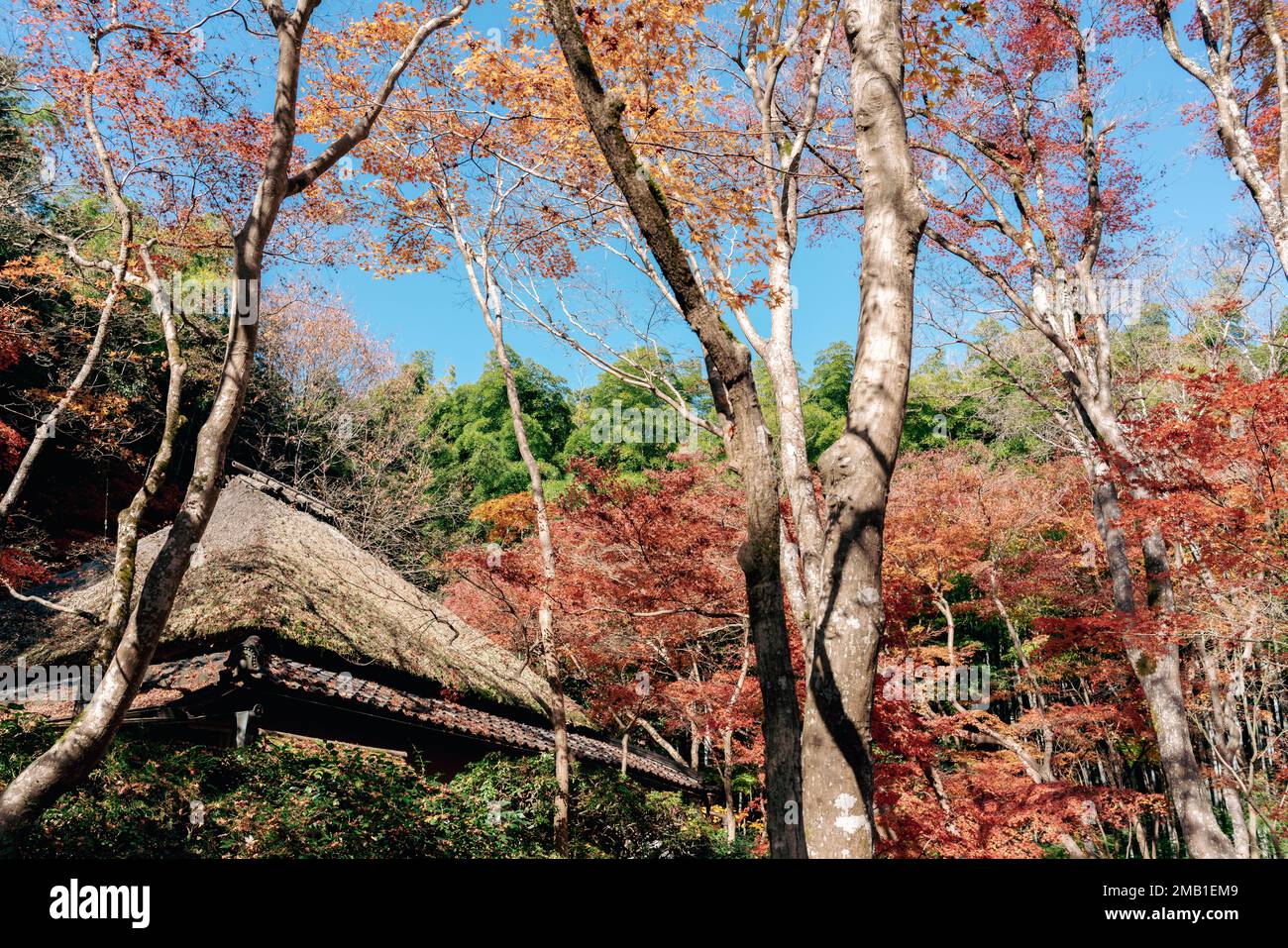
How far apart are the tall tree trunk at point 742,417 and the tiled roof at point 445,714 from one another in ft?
17.7

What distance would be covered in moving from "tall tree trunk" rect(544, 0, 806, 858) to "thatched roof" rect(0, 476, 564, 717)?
4.21 metres

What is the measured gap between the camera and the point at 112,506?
15.1 m

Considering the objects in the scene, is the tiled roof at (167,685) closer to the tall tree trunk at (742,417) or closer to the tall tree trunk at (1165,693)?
the tall tree trunk at (742,417)

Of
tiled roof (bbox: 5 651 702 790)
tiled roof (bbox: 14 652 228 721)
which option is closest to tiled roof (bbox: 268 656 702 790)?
tiled roof (bbox: 5 651 702 790)

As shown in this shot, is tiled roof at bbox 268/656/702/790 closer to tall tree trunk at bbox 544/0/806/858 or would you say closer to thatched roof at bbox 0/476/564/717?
thatched roof at bbox 0/476/564/717

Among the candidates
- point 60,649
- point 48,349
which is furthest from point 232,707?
point 48,349

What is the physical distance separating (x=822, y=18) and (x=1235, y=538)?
19.9 feet

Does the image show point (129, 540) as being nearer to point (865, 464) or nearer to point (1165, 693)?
point (865, 464)

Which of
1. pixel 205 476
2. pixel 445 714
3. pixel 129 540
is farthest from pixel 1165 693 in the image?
pixel 129 540

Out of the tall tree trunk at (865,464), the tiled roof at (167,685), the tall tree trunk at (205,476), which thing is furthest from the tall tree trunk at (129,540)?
the tall tree trunk at (865,464)

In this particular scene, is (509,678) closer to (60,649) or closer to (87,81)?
(60,649)

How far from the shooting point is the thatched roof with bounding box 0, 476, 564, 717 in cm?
727

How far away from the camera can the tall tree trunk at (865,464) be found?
2289 mm

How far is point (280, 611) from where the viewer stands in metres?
7.39
